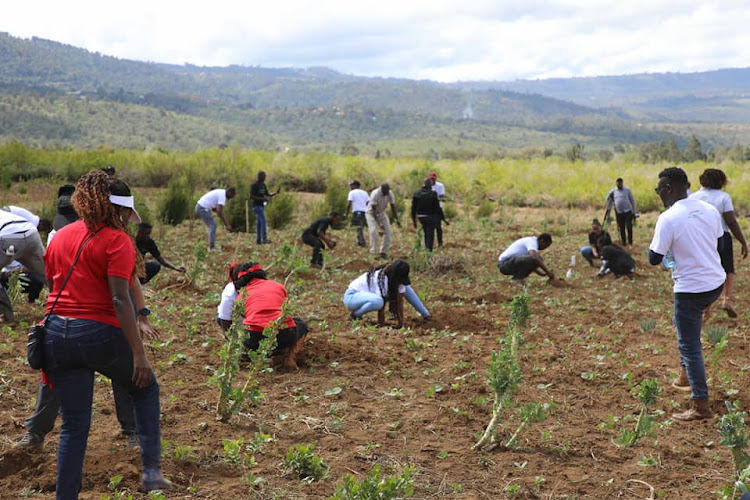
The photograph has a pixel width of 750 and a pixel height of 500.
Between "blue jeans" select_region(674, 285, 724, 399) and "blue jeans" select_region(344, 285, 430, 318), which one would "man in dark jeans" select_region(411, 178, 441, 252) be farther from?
"blue jeans" select_region(674, 285, 724, 399)

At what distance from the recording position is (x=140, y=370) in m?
3.26

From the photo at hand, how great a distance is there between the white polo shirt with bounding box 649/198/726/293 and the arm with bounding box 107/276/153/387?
339 cm

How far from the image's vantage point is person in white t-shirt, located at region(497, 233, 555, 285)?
34.2 feet

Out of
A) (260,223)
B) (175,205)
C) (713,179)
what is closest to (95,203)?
(713,179)

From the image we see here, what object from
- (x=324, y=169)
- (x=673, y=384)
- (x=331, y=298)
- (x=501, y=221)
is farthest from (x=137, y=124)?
(x=673, y=384)

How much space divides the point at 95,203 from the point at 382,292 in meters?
4.95

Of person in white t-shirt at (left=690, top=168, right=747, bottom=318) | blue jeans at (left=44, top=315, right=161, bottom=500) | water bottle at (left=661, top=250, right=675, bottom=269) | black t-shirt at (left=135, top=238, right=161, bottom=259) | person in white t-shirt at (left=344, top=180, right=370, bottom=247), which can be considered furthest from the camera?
person in white t-shirt at (left=344, top=180, right=370, bottom=247)

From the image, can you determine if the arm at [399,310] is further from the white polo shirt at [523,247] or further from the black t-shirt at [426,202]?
the black t-shirt at [426,202]

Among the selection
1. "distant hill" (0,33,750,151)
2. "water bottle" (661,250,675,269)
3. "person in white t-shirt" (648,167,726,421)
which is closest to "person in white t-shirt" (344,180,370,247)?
"water bottle" (661,250,675,269)

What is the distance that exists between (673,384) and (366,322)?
11.1ft

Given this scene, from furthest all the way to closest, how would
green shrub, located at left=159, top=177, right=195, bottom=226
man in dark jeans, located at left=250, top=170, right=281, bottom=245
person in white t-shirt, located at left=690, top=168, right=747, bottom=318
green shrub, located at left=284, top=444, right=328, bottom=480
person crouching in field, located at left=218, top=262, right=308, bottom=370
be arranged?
1. green shrub, located at left=159, top=177, right=195, bottom=226
2. man in dark jeans, located at left=250, top=170, right=281, bottom=245
3. person in white t-shirt, located at left=690, top=168, right=747, bottom=318
4. person crouching in field, located at left=218, top=262, right=308, bottom=370
5. green shrub, located at left=284, top=444, right=328, bottom=480

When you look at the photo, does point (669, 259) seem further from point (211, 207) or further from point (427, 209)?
point (211, 207)

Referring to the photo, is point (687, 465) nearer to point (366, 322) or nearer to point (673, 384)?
point (673, 384)

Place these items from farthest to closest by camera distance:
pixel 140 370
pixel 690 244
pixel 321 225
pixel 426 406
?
pixel 321 225, pixel 426 406, pixel 690 244, pixel 140 370
